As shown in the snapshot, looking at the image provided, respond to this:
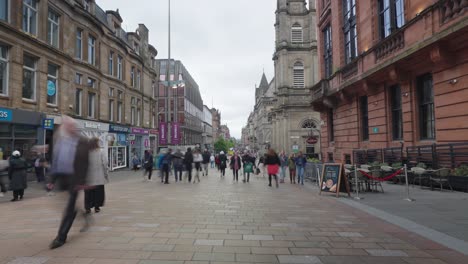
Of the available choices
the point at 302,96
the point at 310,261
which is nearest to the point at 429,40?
the point at 310,261

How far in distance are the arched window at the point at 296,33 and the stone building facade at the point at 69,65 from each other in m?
24.9

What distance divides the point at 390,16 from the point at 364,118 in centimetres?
586

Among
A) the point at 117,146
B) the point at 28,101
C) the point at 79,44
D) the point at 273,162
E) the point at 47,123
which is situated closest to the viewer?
the point at 273,162

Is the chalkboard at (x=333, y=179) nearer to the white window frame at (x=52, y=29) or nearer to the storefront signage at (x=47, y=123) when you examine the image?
the storefront signage at (x=47, y=123)

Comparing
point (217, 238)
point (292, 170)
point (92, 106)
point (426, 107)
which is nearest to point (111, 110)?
point (92, 106)

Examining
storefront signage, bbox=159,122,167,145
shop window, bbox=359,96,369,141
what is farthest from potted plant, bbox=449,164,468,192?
storefront signage, bbox=159,122,167,145

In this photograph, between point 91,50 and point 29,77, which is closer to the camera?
point 29,77

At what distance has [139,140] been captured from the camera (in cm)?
3453

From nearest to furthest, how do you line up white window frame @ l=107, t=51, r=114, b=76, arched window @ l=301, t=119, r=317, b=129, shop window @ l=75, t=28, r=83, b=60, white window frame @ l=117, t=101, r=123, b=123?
1. shop window @ l=75, t=28, r=83, b=60
2. white window frame @ l=107, t=51, r=114, b=76
3. white window frame @ l=117, t=101, r=123, b=123
4. arched window @ l=301, t=119, r=317, b=129

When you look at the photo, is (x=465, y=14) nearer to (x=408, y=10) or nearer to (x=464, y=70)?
(x=464, y=70)

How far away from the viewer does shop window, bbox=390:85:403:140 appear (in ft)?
48.0

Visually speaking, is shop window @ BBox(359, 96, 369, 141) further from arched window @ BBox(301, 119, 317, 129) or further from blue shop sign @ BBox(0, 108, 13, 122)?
arched window @ BBox(301, 119, 317, 129)

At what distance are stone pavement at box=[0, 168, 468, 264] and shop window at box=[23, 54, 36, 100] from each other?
11085 millimetres

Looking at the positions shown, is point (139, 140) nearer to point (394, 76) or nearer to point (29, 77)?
point (29, 77)
